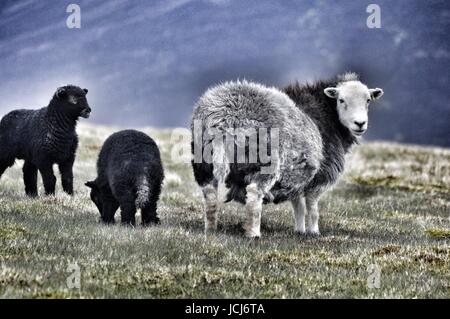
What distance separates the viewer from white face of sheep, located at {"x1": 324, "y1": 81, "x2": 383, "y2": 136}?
1212 cm

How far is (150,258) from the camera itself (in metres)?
9.57

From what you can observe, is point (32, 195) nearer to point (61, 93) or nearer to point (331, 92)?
point (61, 93)

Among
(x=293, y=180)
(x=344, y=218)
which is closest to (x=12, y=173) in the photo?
(x=344, y=218)

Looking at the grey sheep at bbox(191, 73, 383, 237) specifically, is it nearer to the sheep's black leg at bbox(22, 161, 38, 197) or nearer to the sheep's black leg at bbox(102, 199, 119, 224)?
the sheep's black leg at bbox(102, 199, 119, 224)

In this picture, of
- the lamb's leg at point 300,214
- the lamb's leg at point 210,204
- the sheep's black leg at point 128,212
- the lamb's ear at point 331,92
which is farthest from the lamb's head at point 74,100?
the lamb's ear at point 331,92

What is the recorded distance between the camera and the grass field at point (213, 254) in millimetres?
8352

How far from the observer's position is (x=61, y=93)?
14.4 metres

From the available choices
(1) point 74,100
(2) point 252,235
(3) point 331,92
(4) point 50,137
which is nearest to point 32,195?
(4) point 50,137

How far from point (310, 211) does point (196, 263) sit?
11.8 feet

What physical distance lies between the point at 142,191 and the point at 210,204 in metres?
1.13

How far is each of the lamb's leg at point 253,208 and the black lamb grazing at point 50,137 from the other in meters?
4.65

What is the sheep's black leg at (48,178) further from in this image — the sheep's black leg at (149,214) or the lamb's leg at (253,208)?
the lamb's leg at (253,208)

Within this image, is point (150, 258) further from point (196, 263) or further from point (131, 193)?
point (131, 193)

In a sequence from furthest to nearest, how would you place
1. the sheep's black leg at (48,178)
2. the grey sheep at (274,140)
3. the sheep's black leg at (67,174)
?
the sheep's black leg at (67,174) → the sheep's black leg at (48,178) → the grey sheep at (274,140)
